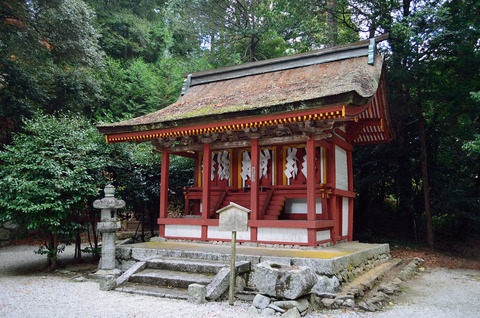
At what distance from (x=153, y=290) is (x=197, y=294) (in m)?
1.19

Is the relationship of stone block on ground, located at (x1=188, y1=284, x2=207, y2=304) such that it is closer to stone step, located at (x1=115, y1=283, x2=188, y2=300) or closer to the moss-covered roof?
stone step, located at (x1=115, y1=283, x2=188, y2=300)

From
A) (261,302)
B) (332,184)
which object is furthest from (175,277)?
(332,184)

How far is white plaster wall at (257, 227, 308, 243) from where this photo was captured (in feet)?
26.0

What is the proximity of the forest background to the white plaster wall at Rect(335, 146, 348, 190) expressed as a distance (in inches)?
124

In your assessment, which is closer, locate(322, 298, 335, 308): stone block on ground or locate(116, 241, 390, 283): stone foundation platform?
locate(322, 298, 335, 308): stone block on ground

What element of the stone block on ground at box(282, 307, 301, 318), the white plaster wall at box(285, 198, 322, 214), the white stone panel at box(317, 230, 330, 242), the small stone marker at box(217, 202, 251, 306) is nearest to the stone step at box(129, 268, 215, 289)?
the small stone marker at box(217, 202, 251, 306)

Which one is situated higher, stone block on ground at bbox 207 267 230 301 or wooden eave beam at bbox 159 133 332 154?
wooden eave beam at bbox 159 133 332 154

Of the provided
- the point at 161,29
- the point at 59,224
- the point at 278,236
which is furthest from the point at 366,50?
the point at 161,29

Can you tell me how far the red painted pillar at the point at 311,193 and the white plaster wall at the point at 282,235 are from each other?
18 centimetres

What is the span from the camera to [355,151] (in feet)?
48.7

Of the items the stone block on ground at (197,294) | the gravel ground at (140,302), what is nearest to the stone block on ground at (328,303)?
the gravel ground at (140,302)

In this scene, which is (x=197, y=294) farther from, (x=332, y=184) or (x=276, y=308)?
(x=332, y=184)

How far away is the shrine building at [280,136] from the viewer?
778 cm

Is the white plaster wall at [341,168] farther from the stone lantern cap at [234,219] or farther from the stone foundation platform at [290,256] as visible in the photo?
the stone lantern cap at [234,219]
